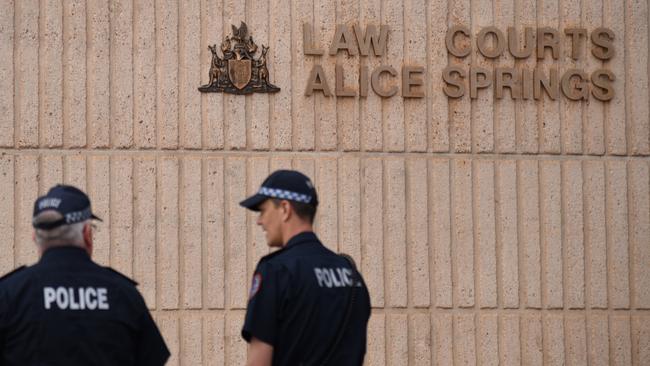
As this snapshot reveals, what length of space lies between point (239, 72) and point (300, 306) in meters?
4.04

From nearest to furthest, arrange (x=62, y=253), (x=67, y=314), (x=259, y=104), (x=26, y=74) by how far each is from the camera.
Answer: (x=67, y=314)
(x=62, y=253)
(x=26, y=74)
(x=259, y=104)

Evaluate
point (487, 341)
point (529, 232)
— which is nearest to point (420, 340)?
point (487, 341)

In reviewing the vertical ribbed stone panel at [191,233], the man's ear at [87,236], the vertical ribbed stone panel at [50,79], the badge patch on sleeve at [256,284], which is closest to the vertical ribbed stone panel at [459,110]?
the vertical ribbed stone panel at [191,233]

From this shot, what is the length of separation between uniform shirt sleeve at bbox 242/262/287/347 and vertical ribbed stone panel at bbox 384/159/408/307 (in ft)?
13.2

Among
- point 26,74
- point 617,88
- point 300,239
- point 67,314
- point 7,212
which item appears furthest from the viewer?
point 617,88

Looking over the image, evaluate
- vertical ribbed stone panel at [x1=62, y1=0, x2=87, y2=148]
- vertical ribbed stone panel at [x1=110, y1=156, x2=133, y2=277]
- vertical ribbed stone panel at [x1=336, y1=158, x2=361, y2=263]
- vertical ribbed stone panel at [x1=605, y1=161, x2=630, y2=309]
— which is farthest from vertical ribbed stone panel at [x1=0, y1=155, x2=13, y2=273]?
vertical ribbed stone panel at [x1=605, y1=161, x2=630, y2=309]

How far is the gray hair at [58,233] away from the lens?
242 inches

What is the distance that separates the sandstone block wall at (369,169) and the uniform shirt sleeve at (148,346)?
375 cm

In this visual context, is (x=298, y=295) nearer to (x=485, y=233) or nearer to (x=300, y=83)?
(x=300, y=83)

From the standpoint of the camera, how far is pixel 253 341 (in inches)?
256

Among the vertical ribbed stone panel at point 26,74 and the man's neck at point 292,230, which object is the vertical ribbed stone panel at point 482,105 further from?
the man's neck at point 292,230

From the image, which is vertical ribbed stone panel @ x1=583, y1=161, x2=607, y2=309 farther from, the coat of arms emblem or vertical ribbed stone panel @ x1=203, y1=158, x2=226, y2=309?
vertical ribbed stone panel @ x1=203, y1=158, x2=226, y2=309

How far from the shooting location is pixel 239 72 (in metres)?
10.3

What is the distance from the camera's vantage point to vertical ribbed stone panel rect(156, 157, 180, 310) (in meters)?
10.1
